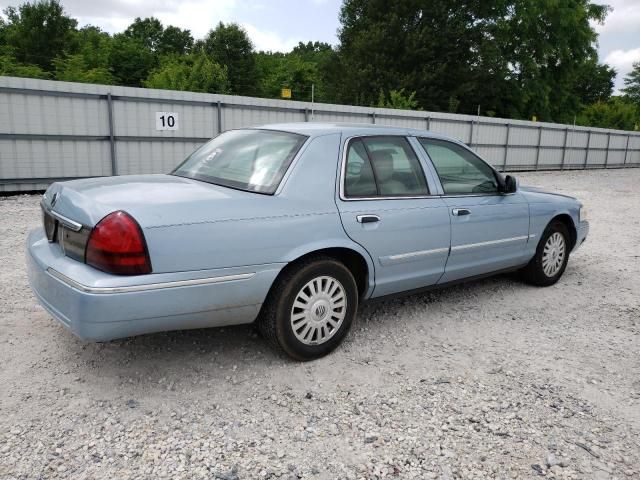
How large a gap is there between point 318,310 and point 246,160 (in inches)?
44.4

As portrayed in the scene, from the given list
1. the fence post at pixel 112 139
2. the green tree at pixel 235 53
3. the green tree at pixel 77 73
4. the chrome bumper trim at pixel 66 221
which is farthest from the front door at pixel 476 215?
the green tree at pixel 235 53

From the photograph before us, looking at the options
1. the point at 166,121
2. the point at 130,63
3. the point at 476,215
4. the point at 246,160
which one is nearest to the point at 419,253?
the point at 476,215

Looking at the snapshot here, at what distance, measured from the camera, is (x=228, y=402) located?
2939 mm

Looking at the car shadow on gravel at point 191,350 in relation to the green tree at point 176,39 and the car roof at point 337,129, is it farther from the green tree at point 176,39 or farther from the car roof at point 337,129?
the green tree at point 176,39

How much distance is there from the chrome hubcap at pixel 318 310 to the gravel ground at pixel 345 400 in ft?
0.63

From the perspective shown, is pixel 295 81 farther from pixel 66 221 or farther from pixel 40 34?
pixel 66 221

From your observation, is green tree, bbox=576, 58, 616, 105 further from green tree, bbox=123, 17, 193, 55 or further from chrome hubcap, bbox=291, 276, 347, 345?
chrome hubcap, bbox=291, 276, 347, 345

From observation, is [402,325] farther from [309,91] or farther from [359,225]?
[309,91]

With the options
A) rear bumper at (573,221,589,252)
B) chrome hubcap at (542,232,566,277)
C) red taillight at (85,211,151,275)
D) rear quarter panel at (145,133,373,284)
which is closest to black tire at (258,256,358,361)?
rear quarter panel at (145,133,373,284)

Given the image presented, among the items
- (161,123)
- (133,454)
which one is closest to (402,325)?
(133,454)

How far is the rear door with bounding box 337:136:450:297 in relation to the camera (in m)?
3.54

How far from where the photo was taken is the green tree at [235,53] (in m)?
42.2

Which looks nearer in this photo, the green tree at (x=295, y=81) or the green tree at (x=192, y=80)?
the green tree at (x=192, y=80)

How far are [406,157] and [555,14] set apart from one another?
138ft
